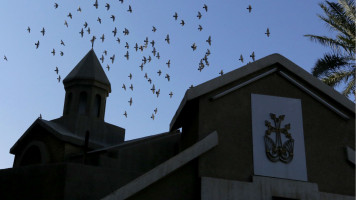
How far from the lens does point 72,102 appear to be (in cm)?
2886

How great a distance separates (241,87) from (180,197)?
456 cm

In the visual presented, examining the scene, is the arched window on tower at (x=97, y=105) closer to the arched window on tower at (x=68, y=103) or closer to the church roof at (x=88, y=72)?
the church roof at (x=88, y=72)

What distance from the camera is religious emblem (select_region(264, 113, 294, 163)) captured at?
16141mm

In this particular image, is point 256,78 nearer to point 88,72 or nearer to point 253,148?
point 253,148

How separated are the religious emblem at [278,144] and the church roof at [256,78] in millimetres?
1757

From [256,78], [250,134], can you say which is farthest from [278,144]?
[256,78]

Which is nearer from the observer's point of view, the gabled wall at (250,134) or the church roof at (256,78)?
the gabled wall at (250,134)

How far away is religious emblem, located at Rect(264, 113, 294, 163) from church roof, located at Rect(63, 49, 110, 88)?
50.1 ft

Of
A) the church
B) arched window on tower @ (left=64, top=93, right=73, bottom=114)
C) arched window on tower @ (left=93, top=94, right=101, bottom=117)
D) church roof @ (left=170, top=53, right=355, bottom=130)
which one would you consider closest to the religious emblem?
the church

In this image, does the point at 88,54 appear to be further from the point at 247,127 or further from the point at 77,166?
Answer: the point at 247,127

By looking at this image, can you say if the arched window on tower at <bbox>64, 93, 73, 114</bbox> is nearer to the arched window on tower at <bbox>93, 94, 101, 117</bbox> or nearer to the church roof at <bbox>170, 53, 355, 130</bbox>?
the arched window on tower at <bbox>93, 94, 101, 117</bbox>

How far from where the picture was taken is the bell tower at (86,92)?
28.8m

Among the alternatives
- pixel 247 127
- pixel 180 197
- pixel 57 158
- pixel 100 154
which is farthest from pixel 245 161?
pixel 57 158

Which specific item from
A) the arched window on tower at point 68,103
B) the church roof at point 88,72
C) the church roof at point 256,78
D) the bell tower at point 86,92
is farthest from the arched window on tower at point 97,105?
the church roof at point 256,78
